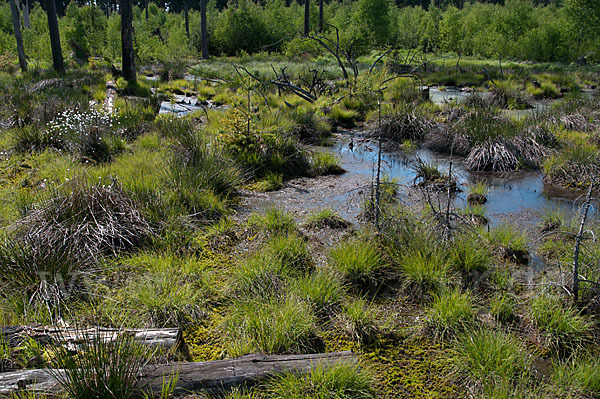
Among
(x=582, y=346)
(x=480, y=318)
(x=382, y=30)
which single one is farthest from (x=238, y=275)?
(x=382, y=30)

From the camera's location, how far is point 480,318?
156 inches

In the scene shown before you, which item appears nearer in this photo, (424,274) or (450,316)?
(450,316)

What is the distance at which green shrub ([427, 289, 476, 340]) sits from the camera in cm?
381

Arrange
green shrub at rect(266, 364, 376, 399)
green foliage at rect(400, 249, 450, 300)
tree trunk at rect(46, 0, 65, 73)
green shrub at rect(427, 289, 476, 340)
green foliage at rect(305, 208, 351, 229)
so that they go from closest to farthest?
1. green shrub at rect(266, 364, 376, 399)
2. green shrub at rect(427, 289, 476, 340)
3. green foliage at rect(400, 249, 450, 300)
4. green foliage at rect(305, 208, 351, 229)
5. tree trunk at rect(46, 0, 65, 73)

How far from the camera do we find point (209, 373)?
3029mm

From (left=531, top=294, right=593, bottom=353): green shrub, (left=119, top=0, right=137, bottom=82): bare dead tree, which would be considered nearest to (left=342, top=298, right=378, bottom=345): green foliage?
(left=531, top=294, right=593, bottom=353): green shrub

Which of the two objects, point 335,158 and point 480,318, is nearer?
point 480,318

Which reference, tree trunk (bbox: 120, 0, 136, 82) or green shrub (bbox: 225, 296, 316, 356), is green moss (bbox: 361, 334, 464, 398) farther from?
tree trunk (bbox: 120, 0, 136, 82)

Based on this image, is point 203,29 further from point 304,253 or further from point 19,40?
point 304,253

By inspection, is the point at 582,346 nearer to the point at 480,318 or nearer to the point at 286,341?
the point at 480,318

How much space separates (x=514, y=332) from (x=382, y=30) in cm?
3320

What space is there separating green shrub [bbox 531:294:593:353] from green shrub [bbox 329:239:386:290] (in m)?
1.39

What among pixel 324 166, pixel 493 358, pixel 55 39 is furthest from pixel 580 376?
pixel 55 39

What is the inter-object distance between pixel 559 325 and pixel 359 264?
1.72 m
